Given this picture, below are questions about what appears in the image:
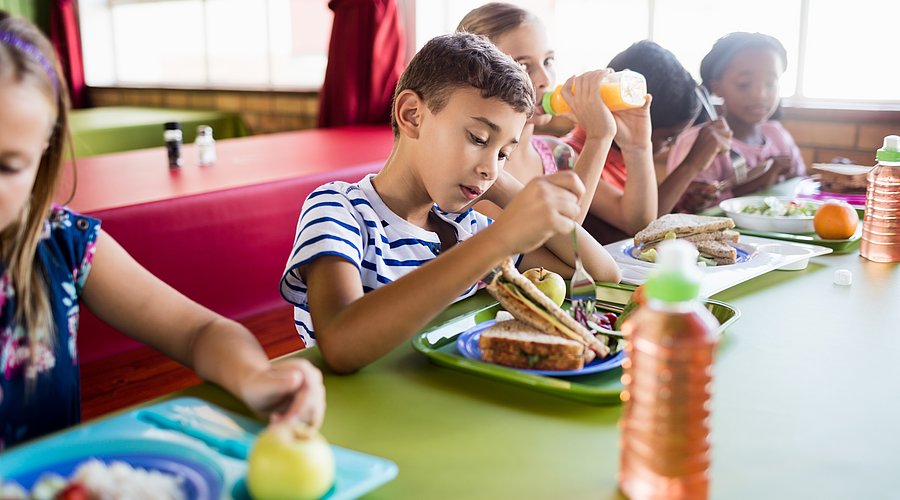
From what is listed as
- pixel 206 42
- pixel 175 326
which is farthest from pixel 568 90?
pixel 206 42

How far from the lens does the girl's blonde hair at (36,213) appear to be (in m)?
0.79

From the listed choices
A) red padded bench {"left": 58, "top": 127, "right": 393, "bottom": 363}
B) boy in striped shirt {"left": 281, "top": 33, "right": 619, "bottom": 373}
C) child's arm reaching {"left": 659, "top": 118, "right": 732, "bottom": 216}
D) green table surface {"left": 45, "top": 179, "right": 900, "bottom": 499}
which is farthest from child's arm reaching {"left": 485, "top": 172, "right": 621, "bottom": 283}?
red padded bench {"left": 58, "top": 127, "right": 393, "bottom": 363}

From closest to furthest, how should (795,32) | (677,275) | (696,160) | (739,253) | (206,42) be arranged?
(677,275) → (739,253) → (696,160) → (795,32) → (206,42)

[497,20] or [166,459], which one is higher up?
[497,20]

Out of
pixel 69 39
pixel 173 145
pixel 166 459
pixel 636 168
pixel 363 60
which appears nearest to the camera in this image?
pixel 166 459

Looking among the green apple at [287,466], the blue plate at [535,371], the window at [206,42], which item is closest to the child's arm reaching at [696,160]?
the blue plate at [535,371]

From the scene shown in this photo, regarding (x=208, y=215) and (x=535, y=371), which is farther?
(x=208, y=215)

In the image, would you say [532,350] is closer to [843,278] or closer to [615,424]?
[615,424]

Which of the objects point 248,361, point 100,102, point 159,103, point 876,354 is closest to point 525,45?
point 876,354

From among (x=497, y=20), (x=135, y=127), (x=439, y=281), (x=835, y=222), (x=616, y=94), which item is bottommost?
(x=135, y=127)

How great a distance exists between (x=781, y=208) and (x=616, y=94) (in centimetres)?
41

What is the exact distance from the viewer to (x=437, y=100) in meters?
1.15

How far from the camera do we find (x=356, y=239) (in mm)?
1070

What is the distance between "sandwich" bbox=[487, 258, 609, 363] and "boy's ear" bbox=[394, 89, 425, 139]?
34 centimetres
